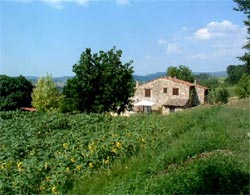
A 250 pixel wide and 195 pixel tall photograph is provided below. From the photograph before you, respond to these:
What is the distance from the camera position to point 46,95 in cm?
3666

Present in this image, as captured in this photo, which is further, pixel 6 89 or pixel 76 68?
pixel 6 89

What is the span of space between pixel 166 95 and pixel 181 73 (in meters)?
12.4

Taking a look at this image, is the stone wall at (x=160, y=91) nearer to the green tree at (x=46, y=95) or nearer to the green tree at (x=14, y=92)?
the green tree at (x=46, y=95)

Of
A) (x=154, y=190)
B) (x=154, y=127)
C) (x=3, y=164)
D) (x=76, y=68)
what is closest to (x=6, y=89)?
(x=76, y=68)

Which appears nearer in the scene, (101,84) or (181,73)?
(101,84)

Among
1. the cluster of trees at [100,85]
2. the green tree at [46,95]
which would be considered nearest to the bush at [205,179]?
the cluster of trees at [100,85]

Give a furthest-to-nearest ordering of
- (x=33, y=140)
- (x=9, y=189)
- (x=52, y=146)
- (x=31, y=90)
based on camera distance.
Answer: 1. (x=31, y=90)
2. (x=33, y=140)
3. (x=52, y=146)
4. (x=9, y=189)

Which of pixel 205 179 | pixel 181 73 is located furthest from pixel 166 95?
pixel 205 179

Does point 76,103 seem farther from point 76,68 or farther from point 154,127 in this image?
point 154,127

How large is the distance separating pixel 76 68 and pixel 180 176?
63.4ft

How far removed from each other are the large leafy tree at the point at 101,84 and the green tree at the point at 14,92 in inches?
522

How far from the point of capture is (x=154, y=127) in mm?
9984

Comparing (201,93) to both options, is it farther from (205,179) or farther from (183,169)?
(205,179)

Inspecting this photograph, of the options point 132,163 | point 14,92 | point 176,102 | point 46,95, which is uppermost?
point 14,92
